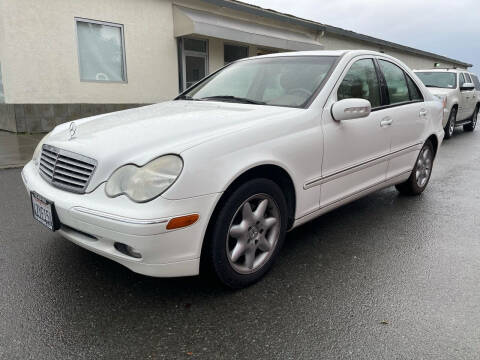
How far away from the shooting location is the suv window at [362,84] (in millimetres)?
3198

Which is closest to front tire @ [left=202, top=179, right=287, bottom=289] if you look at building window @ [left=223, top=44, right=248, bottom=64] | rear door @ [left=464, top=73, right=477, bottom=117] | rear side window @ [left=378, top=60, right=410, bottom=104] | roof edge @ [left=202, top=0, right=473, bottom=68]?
rear side window @ [left=378, top=60, right=410, bottom=104]

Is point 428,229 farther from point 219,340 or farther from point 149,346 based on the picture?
point 149,346

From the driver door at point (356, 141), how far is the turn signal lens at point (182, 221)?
1214 mm

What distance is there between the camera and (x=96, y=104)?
959 cm

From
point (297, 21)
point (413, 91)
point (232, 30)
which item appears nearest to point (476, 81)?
point (297, 21)

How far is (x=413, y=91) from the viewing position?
422 cm

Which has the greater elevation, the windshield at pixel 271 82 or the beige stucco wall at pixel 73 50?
the beige stucco wall at pixel 73 50

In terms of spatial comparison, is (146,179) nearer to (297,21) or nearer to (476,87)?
(476,87)

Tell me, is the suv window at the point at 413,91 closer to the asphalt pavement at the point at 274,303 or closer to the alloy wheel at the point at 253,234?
the asphalt pavement at the point at 274,303

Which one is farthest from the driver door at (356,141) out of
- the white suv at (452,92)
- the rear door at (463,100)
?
the rear door at (463,100)

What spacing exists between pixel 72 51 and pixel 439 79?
8983 millimetres

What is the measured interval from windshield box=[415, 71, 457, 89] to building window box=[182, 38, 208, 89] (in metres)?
6.31

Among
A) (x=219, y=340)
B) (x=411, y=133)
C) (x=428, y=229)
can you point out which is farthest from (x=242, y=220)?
(x=411, y=133)

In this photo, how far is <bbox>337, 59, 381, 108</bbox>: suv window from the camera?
3198mm
